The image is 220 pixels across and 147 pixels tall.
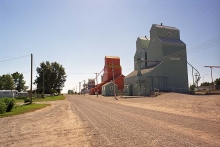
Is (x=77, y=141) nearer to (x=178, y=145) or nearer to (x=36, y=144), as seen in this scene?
(x=36, y=144)

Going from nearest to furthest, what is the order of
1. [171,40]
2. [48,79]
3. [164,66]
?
[164,66] → [171,40] → [48,79]

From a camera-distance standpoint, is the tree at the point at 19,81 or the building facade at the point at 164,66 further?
the tree at the point at 19,81

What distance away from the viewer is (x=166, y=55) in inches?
1727

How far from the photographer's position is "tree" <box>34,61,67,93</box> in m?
83.2

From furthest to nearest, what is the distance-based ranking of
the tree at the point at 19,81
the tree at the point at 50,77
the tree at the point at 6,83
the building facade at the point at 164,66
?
the tree at the point at 19,81 < the tree at the point at 6,83 < the tree at the point at 50,77 < the building facade at the point at 164,66

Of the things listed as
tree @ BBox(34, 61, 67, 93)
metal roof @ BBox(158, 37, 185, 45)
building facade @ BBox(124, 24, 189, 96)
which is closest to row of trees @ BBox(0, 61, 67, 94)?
Answer: tree @ BBox(34, 61, 67, 93)

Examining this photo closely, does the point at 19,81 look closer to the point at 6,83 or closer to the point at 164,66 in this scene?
the point at 6,83

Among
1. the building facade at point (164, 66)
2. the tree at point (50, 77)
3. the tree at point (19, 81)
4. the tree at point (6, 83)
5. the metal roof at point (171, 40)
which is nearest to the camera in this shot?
the building facade at point (164, 66)

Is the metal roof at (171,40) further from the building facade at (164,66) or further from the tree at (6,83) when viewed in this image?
the tree at (6,83)

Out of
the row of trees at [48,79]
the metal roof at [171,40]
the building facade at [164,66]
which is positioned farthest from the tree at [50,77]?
the metal roof at [171,40]

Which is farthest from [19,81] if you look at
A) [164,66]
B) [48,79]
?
[164,66]

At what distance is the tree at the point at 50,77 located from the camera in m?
83.2

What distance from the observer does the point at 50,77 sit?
84188 millimetres

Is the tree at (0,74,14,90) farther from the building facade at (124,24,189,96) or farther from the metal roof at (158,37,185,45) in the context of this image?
the metal roof at (158,37,185,45)
